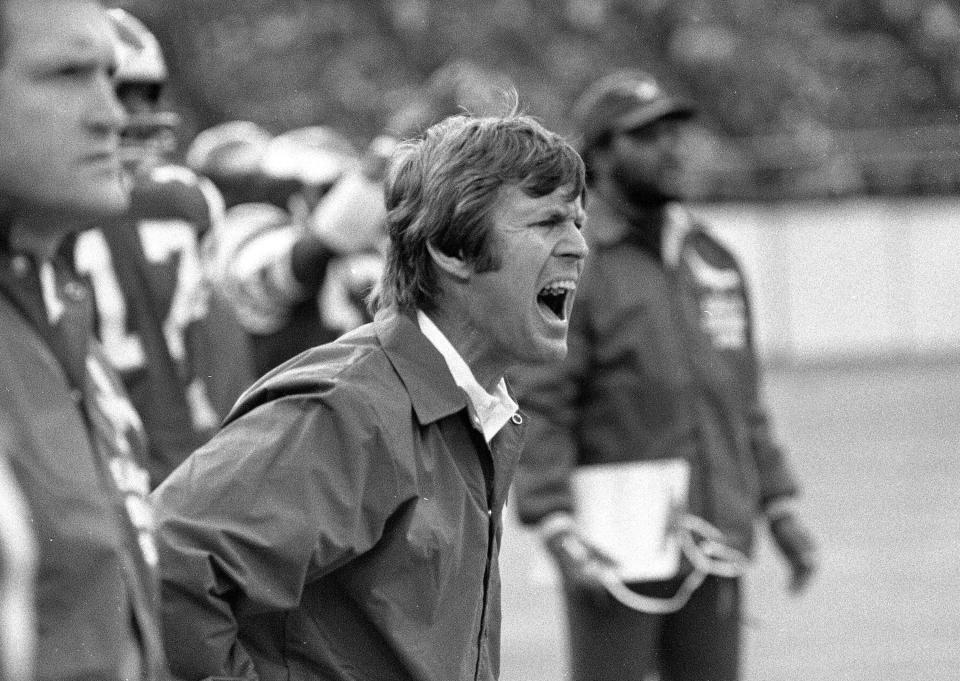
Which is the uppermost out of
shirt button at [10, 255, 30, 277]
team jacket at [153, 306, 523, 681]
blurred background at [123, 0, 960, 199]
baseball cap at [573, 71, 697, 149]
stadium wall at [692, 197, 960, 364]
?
shirt button at [10, 255, 30, 277]

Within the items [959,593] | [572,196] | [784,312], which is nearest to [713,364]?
[572,196]

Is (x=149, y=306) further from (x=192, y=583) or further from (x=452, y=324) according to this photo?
(x=192, y=583)

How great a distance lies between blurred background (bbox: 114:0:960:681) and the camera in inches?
931

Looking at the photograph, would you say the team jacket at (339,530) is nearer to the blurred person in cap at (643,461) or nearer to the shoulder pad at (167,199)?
the shoulder pad at (167,199)

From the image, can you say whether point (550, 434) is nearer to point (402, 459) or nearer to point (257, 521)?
point (402, 459)

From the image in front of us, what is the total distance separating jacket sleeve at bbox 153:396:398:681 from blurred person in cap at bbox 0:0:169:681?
13.5 inches

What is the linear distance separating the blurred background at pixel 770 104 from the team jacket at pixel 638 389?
13716mm

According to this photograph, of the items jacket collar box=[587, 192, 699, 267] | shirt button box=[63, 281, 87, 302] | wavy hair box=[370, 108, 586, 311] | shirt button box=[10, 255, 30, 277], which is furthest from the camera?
jacket collar box=[587, 192, 699, 267]

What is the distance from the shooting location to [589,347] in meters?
5.40

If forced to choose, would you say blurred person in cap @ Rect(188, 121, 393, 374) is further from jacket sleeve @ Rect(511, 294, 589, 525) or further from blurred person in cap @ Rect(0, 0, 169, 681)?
blurred person in cap @ Rect(0, 0, 169, 681)

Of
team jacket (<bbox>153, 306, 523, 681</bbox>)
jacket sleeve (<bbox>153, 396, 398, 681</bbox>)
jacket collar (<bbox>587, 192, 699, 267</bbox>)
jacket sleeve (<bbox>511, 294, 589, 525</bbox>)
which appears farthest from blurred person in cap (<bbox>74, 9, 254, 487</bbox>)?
jacket sleeve (<bbox>153, 396, 398, 681</bbox>)

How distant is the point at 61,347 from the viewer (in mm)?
2281

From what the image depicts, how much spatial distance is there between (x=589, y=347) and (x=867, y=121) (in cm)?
2268

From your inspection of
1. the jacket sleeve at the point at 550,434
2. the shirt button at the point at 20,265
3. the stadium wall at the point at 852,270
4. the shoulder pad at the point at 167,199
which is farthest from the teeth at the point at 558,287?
the stadium wall at the point at 852,270
